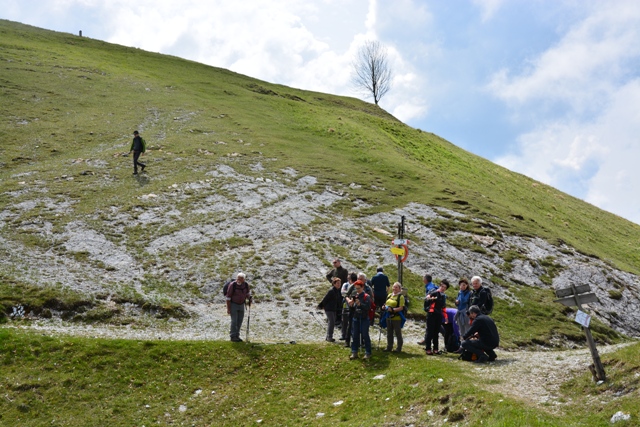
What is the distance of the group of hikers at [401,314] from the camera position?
18.7 meters

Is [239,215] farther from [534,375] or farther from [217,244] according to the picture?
[534,375]

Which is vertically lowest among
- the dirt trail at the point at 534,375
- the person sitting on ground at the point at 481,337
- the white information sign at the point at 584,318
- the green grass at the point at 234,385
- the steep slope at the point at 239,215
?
the green grass at the point at 234,385

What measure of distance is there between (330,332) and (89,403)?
397 inches

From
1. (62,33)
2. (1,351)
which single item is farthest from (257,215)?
(62,33)

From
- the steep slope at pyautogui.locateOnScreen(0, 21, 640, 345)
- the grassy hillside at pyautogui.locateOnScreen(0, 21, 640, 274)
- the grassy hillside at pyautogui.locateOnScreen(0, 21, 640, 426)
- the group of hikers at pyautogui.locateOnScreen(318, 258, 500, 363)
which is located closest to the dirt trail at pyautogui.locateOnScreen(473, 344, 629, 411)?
the grassy hillside at pyautogui.locateOnScreen(0, 21, 640, 426)

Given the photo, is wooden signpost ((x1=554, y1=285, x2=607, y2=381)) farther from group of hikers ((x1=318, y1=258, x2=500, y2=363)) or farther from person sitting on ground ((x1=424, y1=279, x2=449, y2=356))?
→ person sitting on ground ((x1=424, y1=279, x2=449, y2=356))

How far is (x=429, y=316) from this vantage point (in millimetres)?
21016


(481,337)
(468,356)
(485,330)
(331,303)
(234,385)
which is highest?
(331,303)

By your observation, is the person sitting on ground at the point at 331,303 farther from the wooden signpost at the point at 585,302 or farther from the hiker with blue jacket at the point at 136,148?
the hiker with blue jacket at the point at 136,148

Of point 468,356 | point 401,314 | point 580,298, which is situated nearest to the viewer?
point 580,298

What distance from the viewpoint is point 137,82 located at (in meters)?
75.3

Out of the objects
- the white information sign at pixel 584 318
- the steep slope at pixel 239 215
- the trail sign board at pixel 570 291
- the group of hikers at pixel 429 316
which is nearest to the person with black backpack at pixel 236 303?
the steep slope at pixel 239 215

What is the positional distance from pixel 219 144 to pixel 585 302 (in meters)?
43.7

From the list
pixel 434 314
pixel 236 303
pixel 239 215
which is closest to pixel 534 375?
pixel 434 314
